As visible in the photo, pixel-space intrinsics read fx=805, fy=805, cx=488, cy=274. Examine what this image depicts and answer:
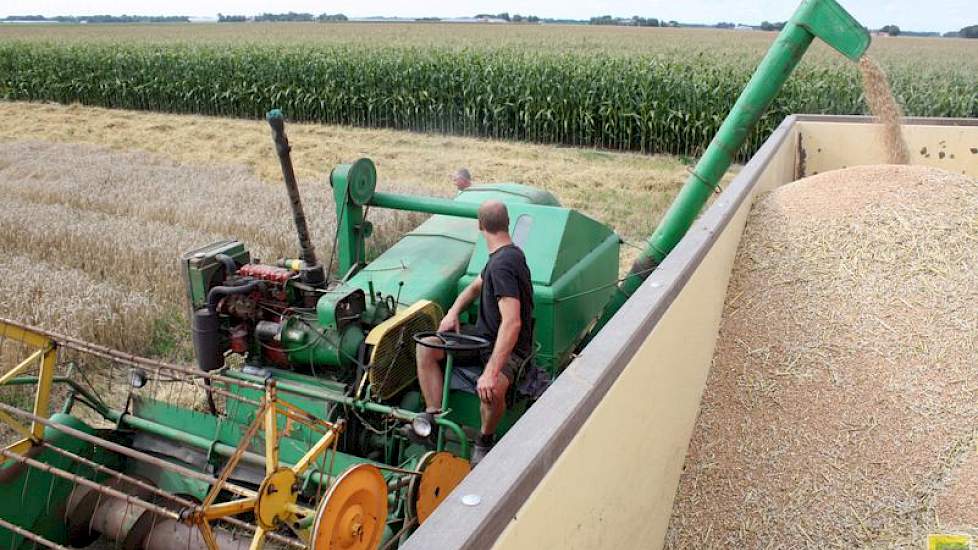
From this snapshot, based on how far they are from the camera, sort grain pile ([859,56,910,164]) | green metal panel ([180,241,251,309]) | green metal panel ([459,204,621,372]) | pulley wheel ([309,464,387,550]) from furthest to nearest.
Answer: grain pile ([859,56,910,164]) < green metal panel ([459,204,621,372]) < green metal panel ([180,241,251,309]) < pulley wheel ([309,464,387,550])

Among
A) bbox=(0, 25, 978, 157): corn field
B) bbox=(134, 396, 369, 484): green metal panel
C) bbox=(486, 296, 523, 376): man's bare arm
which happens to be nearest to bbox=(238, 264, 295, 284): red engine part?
bbox=(134, 396, 369, 484): green metal panel

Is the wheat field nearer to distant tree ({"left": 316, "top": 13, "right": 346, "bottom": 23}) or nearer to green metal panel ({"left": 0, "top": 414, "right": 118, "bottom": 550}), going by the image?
green metal panel ({"left": 0, "top": 414, "right": 118, "bottom": 550})

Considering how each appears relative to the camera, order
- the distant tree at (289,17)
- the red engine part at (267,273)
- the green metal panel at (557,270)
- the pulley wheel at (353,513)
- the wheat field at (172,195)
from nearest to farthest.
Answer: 1. the pulley wheel at (353,513)
2. the red engine part at (267,273)
3. the green metal panel at (557,270)
4. the wheat field at (172,195)
5. the distant tree at (289,17)

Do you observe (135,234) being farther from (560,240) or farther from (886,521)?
(886,521)

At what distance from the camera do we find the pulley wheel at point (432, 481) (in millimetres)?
3033

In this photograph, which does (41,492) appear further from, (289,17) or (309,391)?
(289,17)

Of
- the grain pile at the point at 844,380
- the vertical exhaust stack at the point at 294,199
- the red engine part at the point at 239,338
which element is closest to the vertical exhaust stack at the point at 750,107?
the grain pile at the point at 844,380

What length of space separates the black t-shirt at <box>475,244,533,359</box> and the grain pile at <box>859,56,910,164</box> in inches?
137

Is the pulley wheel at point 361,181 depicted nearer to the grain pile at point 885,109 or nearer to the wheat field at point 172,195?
the wheat field at point 172,195

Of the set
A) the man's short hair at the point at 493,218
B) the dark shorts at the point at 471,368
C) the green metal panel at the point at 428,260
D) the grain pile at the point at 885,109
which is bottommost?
the dark shorts at the point at 471,368

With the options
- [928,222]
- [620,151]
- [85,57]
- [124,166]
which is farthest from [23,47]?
[928,222]

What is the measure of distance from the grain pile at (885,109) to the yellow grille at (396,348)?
12.5ft

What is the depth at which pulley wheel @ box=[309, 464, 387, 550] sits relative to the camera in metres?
2.29

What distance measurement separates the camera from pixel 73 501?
332 cm
